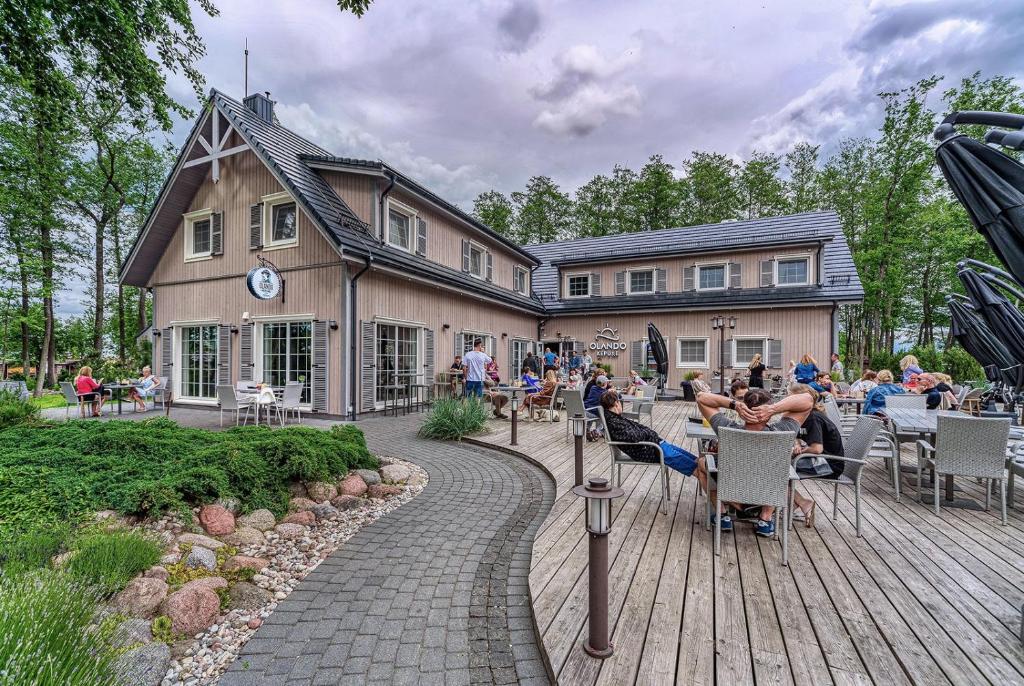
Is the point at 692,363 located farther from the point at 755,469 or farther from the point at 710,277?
the point at 755,469

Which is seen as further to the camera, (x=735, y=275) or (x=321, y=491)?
(x=735, y=275)

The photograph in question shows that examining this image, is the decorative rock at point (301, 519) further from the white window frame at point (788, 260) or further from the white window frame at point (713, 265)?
the white window frame at point (788, 260)

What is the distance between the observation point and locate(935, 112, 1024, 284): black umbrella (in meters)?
1.97

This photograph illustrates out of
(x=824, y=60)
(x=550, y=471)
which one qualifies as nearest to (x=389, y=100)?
(x=824, y=60)

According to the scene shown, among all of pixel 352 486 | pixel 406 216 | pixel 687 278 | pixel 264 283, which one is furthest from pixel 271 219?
pixel 687 278

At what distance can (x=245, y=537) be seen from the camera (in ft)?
11.2

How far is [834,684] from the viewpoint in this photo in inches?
70.5

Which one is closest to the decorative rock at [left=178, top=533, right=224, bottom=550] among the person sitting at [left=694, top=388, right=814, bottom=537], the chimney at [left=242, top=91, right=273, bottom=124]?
the person sitting at [left=694, top=388, right=814, bottom=537]

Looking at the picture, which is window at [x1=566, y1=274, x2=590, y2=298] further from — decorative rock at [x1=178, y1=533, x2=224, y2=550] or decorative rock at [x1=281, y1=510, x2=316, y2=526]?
decorative rock at [x1=178, y1=533, x2=224, y2=550]

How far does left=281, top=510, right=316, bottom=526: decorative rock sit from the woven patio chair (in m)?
3.46

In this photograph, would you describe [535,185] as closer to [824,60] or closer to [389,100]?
[389,100]

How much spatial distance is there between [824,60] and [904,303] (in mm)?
24286

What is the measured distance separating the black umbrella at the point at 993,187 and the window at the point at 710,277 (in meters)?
15.3

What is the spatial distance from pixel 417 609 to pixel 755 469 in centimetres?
247
